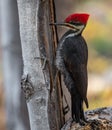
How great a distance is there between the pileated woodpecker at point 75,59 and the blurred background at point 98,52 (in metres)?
2.80

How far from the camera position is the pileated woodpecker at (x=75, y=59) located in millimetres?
1744

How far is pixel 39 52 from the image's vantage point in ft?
5.57

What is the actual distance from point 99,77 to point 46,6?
3451 millimetres

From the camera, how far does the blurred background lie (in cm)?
478

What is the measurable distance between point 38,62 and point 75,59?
12 centimetres

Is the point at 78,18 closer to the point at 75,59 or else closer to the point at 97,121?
the point at 75,59

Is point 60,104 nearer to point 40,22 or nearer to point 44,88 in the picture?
point 44,88

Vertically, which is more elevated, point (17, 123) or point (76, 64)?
point (76, 64)

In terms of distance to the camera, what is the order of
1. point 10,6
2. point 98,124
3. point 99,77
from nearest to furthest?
1. point 98,124
2. point 10,6
3. point 99,77

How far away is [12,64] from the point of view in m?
2.49

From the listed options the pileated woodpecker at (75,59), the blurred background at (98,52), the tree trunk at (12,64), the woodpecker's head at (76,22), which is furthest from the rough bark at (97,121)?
the blurred background at (98,52)

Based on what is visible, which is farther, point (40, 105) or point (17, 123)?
point (17, 123)

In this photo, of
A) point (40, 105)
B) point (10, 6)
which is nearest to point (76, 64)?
point (40, 105)

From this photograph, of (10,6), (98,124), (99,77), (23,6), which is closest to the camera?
(23,6)
